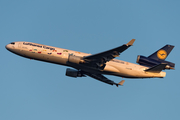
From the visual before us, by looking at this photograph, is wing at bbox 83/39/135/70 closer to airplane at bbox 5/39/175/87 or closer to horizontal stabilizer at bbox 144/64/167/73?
airplane at bbox 5/39/175/87

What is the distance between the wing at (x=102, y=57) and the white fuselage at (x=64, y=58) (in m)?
1.49

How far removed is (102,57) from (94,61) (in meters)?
1.79

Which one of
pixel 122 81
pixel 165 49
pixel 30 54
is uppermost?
pixel 165 49

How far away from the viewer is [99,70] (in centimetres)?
4672

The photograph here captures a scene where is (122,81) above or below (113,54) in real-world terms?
below

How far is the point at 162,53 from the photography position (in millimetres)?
49781

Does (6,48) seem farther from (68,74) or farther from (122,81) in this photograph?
(122,81)

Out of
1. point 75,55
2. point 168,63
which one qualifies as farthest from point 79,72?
point 168,63

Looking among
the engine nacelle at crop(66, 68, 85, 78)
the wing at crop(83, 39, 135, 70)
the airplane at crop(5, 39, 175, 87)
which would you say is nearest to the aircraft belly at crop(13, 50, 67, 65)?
the airplane at crop(5, 39, 175, 87)

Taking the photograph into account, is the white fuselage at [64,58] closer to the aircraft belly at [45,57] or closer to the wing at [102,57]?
the aircraft belly at [45,57]

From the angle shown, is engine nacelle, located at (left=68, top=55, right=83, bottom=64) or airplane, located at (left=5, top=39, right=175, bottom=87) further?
airplane, located at (left=5, top=39, right=175, bottom=87)

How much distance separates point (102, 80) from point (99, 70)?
6734mm

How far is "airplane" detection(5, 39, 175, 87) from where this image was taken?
45.0 m

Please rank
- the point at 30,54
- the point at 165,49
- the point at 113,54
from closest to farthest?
the point at 113,54 → the point at 30,54 → the point at 165,49
